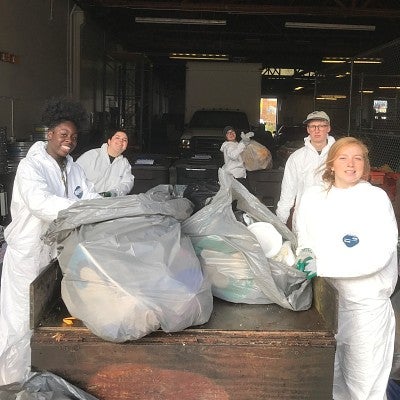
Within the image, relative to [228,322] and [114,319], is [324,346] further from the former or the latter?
[114,319]

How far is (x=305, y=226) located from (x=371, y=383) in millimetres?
864

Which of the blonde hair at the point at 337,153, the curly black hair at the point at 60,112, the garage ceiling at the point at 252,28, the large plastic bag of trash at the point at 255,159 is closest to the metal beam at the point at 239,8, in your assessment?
the garage ceiling at the point at 252,28

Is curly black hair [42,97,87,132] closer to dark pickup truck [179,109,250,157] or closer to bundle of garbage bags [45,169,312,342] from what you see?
bundle of garbage bags [45,169,312,342]

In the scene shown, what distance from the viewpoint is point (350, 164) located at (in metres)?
2.93

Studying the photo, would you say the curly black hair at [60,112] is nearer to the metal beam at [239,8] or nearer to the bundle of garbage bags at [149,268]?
the bundle of garbage bags at [149,268]

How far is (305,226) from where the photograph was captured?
305cm

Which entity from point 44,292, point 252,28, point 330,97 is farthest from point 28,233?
point 252,28

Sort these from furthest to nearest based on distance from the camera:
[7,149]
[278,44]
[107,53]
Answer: [278,44]
[107,53]
[7,149]

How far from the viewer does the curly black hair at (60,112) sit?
3.35m

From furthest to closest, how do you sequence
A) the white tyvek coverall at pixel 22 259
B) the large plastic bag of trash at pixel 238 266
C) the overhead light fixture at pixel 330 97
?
1. the overhead light fixture at pixel 330 97
2. the white tyvek coverall at pixel 22 259
3. the large plastic bag of trash at pixel 238 266

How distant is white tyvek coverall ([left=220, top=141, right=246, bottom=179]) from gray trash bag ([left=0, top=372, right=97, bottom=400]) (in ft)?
20.3

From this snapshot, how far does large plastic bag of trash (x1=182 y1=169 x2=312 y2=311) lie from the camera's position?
2.66m

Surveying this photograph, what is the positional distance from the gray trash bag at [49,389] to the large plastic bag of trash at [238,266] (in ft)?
2.63

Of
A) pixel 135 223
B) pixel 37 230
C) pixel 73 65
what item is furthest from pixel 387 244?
pixel 73 65
